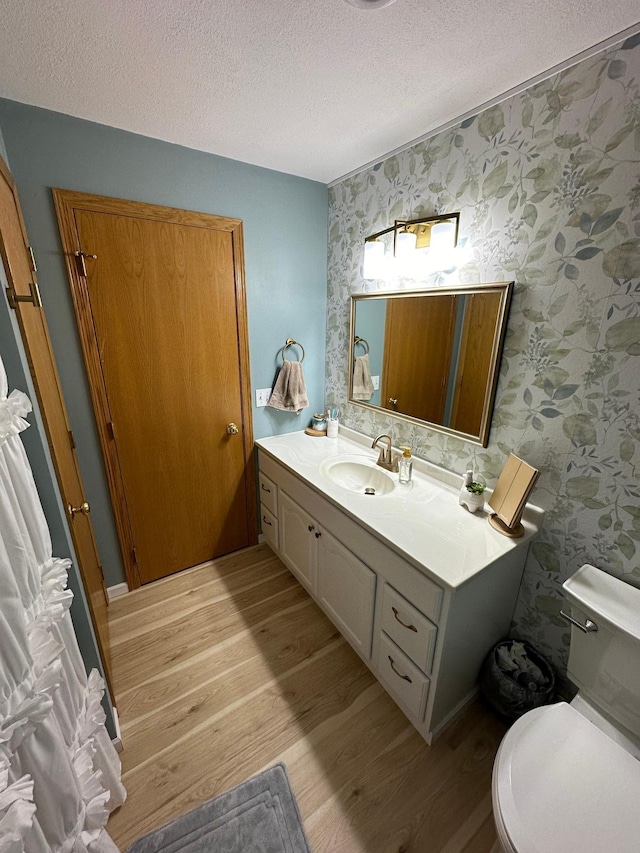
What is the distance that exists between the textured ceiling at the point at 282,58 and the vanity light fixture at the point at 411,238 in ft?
1.18

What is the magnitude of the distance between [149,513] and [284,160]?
6.57 ft

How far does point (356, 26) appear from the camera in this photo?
3.01ft

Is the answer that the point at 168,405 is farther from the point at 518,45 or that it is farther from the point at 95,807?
the point at 518,45

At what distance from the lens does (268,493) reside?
2.14 meters

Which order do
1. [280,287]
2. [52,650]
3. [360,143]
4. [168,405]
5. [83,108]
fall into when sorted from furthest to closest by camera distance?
[280,287] < [168,405] < [360,143] < [83,108] < [52,650]

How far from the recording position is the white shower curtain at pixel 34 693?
62 centimetres

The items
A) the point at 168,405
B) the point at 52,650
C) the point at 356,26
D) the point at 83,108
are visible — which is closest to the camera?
the point at 52,650

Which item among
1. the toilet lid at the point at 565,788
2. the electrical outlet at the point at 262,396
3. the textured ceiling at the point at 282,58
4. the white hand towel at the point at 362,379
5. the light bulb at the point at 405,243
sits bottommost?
the toilet lid at the point at 565,788

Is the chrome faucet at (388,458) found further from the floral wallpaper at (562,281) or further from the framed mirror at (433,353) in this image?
the floral wallpaper at (562,281)

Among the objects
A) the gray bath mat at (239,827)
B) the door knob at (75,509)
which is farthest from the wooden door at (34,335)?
the gray bath mat at (239,827)

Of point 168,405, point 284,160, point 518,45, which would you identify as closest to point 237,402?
point 168,405

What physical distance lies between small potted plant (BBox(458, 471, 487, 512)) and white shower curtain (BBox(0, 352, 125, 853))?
1.36 meters

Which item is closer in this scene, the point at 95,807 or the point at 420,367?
the point at 95,807

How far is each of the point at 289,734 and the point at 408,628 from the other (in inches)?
25.7
